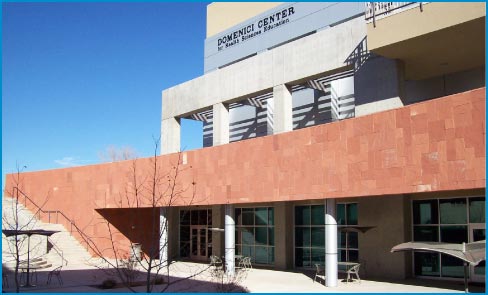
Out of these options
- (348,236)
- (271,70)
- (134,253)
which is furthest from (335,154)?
(134,253)

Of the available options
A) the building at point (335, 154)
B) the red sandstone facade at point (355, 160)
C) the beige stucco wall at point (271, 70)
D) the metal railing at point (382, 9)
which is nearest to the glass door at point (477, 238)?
the building at point (335, 154)

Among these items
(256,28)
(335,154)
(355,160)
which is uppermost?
(256,28)

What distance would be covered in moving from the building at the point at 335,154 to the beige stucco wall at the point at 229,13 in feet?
15.2

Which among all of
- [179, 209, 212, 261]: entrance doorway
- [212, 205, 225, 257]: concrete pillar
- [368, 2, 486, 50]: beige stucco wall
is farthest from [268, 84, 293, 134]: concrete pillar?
[179, 209, 212, 261]: entrance doorway

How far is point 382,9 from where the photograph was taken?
69.9 ft

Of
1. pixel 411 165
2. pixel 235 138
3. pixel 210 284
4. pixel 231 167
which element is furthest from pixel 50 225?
pixel 411 165

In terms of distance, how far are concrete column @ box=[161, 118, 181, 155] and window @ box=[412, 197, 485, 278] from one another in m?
16.7

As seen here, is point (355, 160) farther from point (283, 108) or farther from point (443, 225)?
point (283, 108)

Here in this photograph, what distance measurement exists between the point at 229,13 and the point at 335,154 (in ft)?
87.8

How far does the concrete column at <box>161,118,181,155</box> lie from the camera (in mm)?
34375

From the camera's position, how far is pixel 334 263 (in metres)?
20.4

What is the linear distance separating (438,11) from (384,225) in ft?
29.4

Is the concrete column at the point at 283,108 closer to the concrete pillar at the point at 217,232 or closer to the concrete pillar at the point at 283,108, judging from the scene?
the concrete pillar at the point at 283,108

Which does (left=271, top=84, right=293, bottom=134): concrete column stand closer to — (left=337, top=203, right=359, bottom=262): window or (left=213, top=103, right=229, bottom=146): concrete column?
(left=213, top=103, right=229, bottom=146): concrete column
